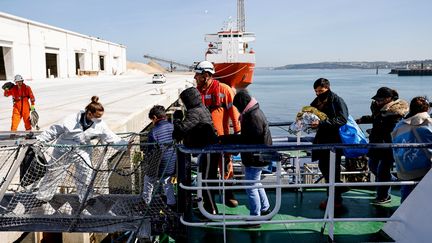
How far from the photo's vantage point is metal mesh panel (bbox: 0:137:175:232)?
13.1 ft

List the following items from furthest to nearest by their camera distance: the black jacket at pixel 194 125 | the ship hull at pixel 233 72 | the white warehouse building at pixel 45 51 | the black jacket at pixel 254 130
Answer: the ship hull at pixel 233 72
the white warehouse building at pixel 45 51
the black jacket at pixel 254 130
the black jacket at pixel 194 125

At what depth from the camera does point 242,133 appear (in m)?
3.88

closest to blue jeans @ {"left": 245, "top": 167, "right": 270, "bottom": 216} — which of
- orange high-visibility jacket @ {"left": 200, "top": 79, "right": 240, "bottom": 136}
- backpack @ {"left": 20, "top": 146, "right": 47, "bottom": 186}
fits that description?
orange high-visibility jacket @ {"left": 200, "top": 79, "right": 240, "bottom": 136}

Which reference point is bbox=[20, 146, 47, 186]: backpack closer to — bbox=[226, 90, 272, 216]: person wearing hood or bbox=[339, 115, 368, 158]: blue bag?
bbox=[226, 90, 272, 216]: person wearing hood

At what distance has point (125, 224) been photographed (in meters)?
3.97

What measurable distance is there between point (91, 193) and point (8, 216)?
0.88m

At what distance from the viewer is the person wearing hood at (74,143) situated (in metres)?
4.36

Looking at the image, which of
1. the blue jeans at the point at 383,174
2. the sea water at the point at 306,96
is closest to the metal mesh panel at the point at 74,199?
Result: the blue jeans at the point at 383,174

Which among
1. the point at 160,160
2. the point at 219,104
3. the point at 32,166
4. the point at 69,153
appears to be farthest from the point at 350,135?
the point at 32,166

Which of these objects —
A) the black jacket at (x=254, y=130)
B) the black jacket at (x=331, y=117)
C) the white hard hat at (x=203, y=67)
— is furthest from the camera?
the white hard hat at (x=203, y=67)

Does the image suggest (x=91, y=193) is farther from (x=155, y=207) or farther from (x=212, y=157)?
(x=212, y=157)

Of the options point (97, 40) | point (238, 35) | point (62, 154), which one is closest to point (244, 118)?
point (62, 154)

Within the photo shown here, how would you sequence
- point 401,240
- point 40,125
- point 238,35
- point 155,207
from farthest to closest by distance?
point 238,35
point 40,125
point 155,207
point 401,240

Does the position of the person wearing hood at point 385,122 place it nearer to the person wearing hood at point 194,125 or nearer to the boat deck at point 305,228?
the boat deck at point 305,228
